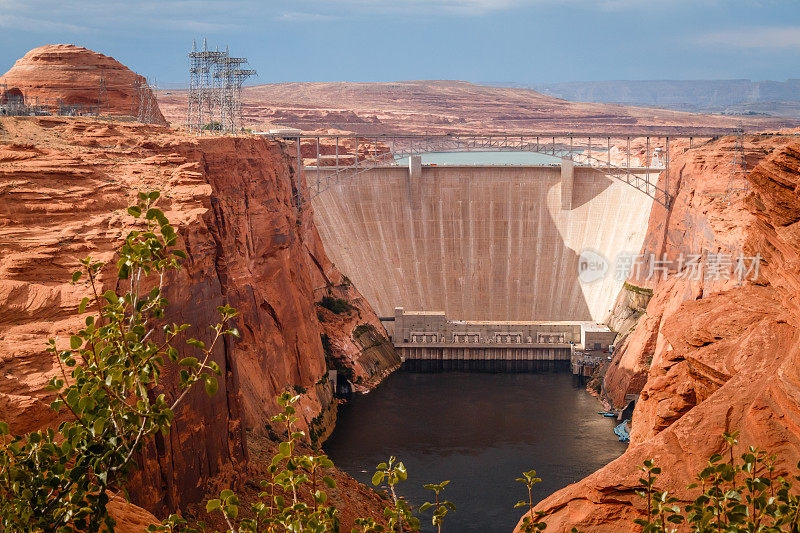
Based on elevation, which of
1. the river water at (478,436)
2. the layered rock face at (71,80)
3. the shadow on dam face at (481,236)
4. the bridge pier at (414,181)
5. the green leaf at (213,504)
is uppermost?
the layered rock face at (71,80)

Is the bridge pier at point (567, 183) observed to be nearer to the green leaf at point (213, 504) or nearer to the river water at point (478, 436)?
the river water at point (478, 436)

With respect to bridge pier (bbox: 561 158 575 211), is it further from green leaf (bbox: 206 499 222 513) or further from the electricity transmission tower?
green leaf (bbox: 206 499 222 513)

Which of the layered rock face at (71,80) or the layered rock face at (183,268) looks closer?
the layered rock face at (183,268)

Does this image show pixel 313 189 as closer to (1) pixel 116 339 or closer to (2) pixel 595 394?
(2) pixel 595 394

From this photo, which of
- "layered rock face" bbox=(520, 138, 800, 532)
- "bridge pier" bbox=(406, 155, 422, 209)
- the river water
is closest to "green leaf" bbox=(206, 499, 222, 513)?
"layered rock face" bbox=(520, 138, 800, 532)

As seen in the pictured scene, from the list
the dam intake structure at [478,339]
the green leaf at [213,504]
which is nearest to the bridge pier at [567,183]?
the dam intake structure at [478,339]

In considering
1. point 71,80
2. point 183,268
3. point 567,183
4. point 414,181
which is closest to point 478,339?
point 414,181

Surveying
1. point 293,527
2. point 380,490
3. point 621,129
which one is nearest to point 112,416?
point 293,527
